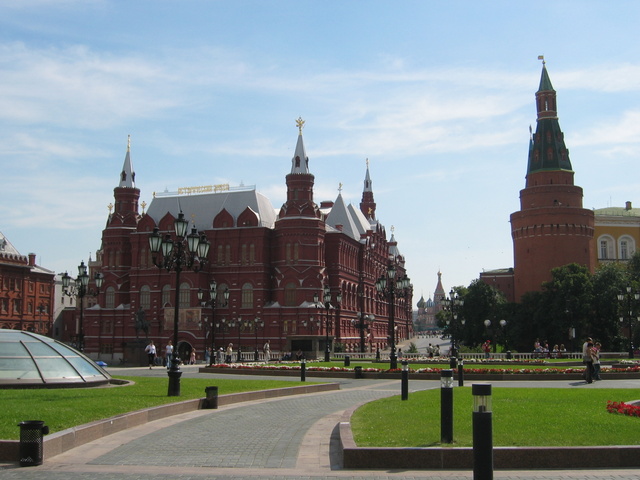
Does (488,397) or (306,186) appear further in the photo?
(306,186)

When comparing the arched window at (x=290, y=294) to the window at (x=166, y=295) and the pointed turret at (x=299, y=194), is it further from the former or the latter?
the window at (x=166, y=295)

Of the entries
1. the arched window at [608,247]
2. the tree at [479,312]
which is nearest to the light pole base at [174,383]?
the tree at [479,312]

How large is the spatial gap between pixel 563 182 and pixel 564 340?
75.4ft

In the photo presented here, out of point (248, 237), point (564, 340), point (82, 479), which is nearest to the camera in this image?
point (82, 479)

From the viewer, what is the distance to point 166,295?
249ft

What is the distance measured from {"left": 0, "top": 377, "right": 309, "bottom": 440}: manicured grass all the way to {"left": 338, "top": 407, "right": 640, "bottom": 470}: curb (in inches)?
231

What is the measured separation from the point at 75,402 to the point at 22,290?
265ft

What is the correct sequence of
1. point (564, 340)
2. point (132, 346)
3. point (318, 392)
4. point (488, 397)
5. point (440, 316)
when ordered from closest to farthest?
point (488, 397)
point (318, 392)
point (132, 346)
point (564, 340)
point (440, 316)

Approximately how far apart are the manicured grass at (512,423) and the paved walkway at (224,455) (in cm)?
81

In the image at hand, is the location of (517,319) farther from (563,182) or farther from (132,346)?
(132,346)

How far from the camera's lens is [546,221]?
3241 inches

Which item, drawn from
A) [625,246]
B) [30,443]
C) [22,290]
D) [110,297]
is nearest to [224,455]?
[30,443]

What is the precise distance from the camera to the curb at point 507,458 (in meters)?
10.6

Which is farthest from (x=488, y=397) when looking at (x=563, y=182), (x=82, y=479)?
(x=563, y=182)
